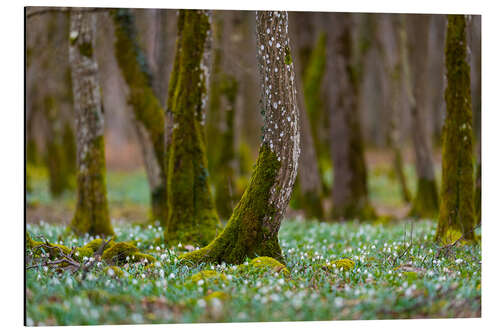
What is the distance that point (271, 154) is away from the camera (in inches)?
263

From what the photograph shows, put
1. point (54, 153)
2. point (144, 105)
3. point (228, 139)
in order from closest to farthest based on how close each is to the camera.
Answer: point (144, 105) < point (228, 139) < point (54, 153)

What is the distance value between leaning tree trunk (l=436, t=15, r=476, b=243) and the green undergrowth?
0.95 meters

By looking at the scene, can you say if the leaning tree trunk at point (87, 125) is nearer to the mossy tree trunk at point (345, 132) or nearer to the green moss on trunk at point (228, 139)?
the green moss on trunk at point (228, 139)

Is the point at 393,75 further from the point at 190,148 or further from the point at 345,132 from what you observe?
the point at 190,148

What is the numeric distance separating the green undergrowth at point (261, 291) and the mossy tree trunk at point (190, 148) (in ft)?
2.95

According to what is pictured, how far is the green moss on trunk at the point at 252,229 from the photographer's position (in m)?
6.70

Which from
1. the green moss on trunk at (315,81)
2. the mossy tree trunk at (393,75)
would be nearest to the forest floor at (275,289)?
the green moss on trunk at (315,81)

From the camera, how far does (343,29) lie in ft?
44.4

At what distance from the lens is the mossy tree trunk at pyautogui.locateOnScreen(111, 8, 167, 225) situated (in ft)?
34.8

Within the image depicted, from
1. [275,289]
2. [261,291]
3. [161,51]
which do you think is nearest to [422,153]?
[161,51]

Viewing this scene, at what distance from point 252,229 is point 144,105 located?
4.81 meters

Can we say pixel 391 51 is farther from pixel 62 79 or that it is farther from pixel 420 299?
pixel 420 299
